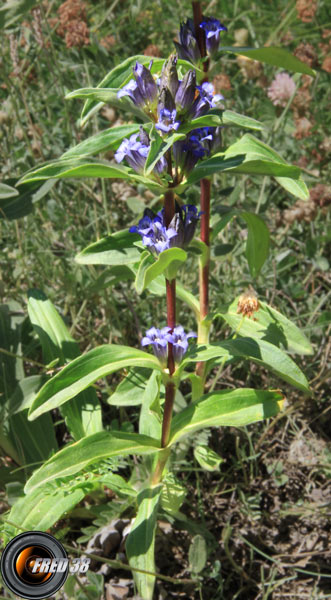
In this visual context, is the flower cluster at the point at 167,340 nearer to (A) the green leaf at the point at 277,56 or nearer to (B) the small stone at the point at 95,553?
(B) the small stone at the point at 95,553

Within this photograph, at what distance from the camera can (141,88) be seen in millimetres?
1481

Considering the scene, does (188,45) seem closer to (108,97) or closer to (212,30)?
(212,30)

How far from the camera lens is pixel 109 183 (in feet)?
10.2

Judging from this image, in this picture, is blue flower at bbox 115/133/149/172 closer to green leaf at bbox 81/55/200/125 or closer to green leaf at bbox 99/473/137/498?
green leaf at bbox 81/55/200/125

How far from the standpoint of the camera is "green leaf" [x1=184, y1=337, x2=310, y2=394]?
1651 millimetres

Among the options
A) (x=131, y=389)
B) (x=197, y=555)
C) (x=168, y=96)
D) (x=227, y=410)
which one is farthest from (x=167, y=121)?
(x=197, y=555)

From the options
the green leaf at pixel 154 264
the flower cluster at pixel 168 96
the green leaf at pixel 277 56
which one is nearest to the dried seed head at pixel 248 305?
the green leaf at pixel 154 264

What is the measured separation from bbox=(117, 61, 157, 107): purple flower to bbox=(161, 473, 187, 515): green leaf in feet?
4.02

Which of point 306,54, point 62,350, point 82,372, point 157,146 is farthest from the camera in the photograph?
point 306,54

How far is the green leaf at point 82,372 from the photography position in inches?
61.2

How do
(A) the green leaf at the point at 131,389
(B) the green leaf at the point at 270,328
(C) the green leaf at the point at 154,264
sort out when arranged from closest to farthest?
(C) the green leaf at the point at 154,264 < (B) the green leaf at the point at 270,328 < (A) the green leaf at the point at 131,389

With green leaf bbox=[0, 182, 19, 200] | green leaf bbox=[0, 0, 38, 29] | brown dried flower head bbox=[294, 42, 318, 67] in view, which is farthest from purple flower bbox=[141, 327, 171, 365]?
brown dried flower head bbox=[294, 42, 318, 67]

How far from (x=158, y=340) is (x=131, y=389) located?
0.46 metres

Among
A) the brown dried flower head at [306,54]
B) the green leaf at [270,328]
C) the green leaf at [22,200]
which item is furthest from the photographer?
the brown dried flower head at [306,54]
